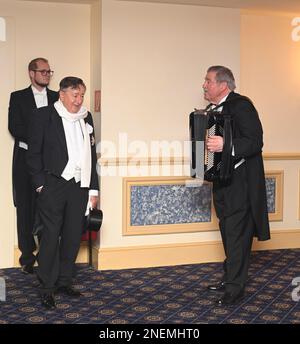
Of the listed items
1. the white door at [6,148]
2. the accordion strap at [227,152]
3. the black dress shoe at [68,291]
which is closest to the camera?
the accordion strap at [227,152]

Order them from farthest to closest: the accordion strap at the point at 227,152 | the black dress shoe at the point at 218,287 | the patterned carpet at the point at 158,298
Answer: the black dress shoe at the point at 218,287
the accordion strap at the point at 227,152
the patterned carpet at the point at 158,298

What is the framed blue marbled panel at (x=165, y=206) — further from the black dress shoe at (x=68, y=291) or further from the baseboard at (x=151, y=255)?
the black dress shoe at (x=68, y=291)

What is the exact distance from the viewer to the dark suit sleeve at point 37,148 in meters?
4.83

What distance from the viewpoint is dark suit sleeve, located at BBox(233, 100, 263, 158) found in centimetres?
471

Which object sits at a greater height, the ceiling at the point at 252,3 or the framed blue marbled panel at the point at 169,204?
the ceiling at the point at 252,3

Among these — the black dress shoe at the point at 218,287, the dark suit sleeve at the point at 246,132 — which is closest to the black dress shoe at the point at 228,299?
the black dress shoe at the point at 218,287

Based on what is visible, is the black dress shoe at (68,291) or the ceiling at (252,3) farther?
the ceiling at (252,3)

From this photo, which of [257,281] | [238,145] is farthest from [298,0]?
[257,281]

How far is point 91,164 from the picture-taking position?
16.5ft

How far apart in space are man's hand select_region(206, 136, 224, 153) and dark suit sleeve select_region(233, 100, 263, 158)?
0.10 m

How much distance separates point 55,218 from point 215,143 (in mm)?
1276

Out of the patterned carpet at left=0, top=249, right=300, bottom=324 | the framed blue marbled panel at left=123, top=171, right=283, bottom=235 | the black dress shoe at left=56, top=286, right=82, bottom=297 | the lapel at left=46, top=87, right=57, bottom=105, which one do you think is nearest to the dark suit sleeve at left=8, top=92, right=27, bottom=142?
the lapel at left=46, top=87, right=57, bottom=105

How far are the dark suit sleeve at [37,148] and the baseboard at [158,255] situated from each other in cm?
140
